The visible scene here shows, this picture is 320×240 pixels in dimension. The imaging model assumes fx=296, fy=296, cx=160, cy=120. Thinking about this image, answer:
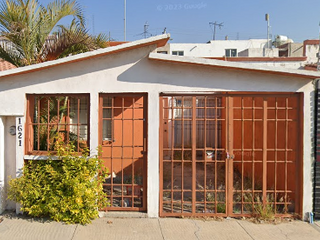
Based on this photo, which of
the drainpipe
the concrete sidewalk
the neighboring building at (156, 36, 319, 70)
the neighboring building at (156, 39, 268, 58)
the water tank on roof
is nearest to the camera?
the concrete sidewalk

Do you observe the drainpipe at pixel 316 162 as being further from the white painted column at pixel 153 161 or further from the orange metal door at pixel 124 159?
the orange metal door at pixel 124 159

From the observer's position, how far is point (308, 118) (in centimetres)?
561

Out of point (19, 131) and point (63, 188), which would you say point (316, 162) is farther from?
point (19, 131)

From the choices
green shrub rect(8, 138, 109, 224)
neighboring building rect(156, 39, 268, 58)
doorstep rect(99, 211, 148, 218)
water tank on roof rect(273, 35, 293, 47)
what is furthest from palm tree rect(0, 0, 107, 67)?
water tank on roof rect(273, 35, 293, 47)

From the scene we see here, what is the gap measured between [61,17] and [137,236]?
Result: 5.37 metres

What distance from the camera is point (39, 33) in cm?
695

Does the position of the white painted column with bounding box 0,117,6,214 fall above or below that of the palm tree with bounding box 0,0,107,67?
below

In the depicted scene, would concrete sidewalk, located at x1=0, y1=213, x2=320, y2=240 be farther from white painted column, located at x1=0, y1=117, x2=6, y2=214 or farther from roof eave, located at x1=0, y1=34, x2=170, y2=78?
roof eave, located at x1=0, y1=34, x2=170, y2=78

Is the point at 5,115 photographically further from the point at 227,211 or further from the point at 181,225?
the point at 227,211

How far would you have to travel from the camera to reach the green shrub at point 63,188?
209 inches

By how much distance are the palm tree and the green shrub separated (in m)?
2.59

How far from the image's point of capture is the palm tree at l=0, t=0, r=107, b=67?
656cm

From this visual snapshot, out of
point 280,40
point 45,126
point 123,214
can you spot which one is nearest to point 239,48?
point 280,40

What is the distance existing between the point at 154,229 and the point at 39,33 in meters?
5.12
